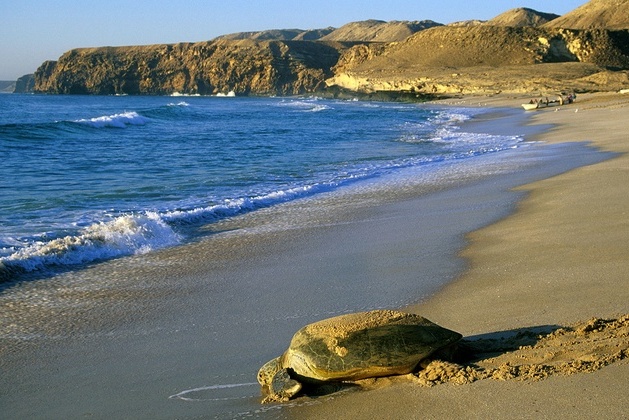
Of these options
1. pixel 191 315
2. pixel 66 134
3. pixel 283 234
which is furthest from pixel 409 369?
pixel 66 134

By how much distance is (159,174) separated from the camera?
51.3 ft

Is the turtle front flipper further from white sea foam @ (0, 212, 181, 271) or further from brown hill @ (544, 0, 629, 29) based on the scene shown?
brown hill @ (544, 0, 629, 29)

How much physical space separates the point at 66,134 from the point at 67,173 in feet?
43.8

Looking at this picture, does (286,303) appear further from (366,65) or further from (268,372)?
(366,65)

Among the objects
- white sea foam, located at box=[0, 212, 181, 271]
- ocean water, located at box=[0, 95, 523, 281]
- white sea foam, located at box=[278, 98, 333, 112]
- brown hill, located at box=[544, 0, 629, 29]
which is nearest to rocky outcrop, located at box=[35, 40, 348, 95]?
brown hill, located at box=[544, 0, 629, 29]

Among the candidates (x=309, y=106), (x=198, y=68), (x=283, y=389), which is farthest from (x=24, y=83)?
(x=283, y=389)

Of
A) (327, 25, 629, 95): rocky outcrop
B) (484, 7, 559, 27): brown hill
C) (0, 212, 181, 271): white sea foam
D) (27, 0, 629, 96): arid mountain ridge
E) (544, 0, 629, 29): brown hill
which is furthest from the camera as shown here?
(484, 7, 559, 27): brown hill

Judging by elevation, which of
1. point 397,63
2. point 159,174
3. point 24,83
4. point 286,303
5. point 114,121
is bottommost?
point 286,303

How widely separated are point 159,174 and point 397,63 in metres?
72.2

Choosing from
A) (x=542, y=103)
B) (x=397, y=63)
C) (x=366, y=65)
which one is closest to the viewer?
(x=542, y=103)

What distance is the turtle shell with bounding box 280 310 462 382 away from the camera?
4.07 metres

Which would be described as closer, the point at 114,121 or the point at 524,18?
the point at 114,121

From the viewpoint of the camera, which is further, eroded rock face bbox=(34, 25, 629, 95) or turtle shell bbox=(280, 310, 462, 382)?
eroded rock face bbox=(34, 25, 629, 95)

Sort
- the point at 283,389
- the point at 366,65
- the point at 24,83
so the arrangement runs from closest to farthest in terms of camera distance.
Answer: the point at 283,389 → the point at 366,65 → the point at 24,83
